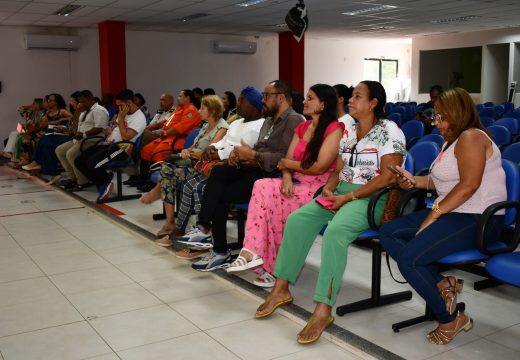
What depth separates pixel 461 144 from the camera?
2490mm

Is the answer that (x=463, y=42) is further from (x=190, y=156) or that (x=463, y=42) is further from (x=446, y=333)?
(x=446, y=333)

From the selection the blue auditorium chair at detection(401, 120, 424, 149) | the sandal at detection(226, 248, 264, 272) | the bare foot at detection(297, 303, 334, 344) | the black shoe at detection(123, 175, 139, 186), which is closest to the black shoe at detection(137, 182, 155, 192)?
the black shoe at detection(123, 175, 139, 186)

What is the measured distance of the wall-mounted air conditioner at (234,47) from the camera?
47.6ft

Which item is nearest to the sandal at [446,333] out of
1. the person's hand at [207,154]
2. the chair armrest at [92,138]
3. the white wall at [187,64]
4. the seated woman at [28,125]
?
the person's hand at [207,154]

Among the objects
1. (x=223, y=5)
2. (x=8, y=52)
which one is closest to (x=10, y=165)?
(x=8, y=52)

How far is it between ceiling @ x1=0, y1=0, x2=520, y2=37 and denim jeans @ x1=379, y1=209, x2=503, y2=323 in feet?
24.8

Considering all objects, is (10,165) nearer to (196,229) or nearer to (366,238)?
(196,229)

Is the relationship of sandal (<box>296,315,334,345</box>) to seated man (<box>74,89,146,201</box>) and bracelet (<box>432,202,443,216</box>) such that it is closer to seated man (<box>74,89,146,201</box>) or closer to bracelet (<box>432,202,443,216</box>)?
bracelet (<box>432,202,443,216</box>)

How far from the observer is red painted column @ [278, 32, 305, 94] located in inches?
530

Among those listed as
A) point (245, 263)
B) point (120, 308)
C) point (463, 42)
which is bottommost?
point (120, 308)

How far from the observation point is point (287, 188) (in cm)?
334

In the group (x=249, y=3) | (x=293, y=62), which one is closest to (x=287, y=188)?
(x=249, y=3)

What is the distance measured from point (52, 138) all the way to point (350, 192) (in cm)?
605

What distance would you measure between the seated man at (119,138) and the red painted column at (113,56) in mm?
5599
